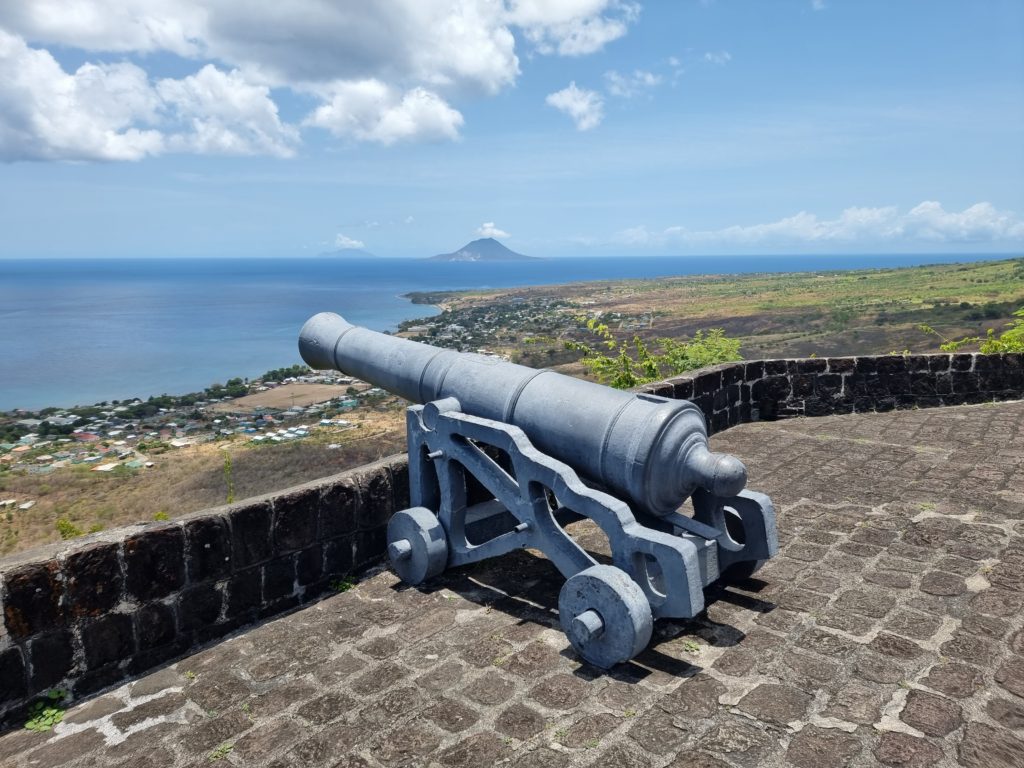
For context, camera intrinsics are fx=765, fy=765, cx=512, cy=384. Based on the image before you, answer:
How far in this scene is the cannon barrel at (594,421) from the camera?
3.45 m

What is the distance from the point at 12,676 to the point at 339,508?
5.66ft

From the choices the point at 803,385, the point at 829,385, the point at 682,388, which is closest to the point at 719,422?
the point at 682,388

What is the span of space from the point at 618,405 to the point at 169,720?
2.35 m

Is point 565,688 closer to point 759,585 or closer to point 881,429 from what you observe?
point 759,585

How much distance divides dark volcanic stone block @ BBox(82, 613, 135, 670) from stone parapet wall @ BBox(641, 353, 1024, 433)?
6.18 metres

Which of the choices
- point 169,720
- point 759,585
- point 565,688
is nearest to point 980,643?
point 759,585

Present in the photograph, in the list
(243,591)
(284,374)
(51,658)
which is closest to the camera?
(51,658)

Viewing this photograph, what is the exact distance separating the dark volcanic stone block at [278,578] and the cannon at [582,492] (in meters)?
0.57

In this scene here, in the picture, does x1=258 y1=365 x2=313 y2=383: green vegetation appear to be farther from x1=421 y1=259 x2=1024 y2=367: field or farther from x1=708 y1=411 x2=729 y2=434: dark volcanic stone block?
x1=708 y1=411 x2=729 y2=434: dark volcanic stone block

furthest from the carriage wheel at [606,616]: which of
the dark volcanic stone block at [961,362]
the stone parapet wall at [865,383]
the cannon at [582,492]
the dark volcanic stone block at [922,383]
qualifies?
the dark volcanic stone block at [961,362]

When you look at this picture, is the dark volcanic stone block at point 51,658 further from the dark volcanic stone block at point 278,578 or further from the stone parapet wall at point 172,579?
the dark volcanic stone block at point 278,578

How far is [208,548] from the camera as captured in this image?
3.81 meters

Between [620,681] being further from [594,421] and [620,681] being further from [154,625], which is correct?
[154,625]

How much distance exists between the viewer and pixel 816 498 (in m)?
5.56
